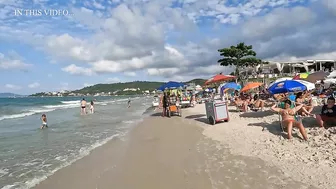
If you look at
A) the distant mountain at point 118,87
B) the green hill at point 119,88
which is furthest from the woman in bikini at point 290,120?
the distant mountain at point 118,87

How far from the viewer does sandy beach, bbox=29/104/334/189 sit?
483 centimetres

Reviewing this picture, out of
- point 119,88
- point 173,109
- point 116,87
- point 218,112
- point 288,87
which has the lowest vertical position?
point 173,109

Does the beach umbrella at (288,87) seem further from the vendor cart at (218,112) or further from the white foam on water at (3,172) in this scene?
the white foam on water at (3,172)

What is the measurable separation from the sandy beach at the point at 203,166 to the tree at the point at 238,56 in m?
25.7

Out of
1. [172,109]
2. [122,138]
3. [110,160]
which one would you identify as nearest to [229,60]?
[172,109]

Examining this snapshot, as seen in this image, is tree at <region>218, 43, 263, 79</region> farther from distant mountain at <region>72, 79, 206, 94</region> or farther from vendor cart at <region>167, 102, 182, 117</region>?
distant mountain at <region>72, 79, 206, 94</region>

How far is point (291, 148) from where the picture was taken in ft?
20.9

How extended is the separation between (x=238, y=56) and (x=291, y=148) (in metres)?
28.6

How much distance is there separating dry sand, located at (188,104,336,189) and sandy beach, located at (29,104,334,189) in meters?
0.01

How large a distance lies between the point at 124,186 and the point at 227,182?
1802 millimetres

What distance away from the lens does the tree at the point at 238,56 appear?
33438 mm

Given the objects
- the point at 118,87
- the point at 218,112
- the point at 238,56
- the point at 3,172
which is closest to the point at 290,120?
the point at 218,112

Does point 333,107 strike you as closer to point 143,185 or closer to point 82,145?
point 143,185

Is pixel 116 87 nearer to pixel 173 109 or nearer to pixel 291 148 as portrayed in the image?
pixel 173 109
